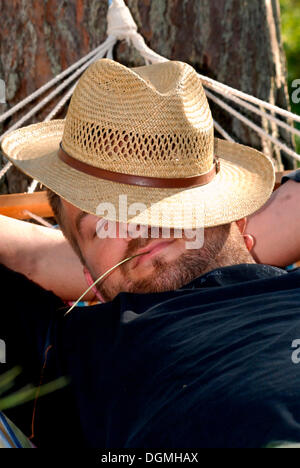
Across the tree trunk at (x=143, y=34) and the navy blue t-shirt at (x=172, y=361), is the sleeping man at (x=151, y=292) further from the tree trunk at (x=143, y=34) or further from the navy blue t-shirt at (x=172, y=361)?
the tree trunk at (x=143, y=34)

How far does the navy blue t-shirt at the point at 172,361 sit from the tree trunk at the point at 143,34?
100 centimetres

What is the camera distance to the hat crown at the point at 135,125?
1.32 meters

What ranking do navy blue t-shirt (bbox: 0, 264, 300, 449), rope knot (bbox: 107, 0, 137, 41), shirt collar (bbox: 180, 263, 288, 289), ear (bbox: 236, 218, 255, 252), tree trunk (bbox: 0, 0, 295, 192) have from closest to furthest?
navy blue t-shirt (bbox: 0, 264, 300, 449) < shirt collar (bbox: 180, 263, 288, 289) < ear (bbox: 236, 218, 255, 252) < rope knot (bbox: 107, 0, 137, 41) < tree trunk (bbox: 0, 0, 295, 192)

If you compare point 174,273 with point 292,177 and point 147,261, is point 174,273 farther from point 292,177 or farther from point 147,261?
point 292,177

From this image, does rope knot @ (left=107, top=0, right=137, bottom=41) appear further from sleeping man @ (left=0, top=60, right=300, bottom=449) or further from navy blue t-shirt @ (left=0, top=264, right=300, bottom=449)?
navy blue t-shirt @ (left=0, top=264, right=300, bottom=449)

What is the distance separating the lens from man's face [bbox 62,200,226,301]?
4.45 ft

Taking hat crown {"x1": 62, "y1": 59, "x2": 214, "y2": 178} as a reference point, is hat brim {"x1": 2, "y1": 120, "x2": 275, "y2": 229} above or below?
below

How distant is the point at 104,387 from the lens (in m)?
1.23

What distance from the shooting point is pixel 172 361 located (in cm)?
115

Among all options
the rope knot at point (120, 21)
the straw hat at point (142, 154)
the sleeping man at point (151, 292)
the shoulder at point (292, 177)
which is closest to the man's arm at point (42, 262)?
the sleeping man at point (151, 292)

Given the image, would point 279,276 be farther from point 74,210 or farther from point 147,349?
point 74,210

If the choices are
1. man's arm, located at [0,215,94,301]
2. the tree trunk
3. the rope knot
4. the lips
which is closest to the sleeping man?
the lips

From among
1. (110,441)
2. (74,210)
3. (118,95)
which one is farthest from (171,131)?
(110,441)

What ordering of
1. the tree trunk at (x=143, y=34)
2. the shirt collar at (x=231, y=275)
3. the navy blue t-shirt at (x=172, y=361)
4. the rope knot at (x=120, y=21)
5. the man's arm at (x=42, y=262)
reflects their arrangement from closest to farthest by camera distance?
the navy blue t-shirt at (x=172, y=361), the shirt collar at (x=231, y=275), the man's arm at (x=42, y=262), the rope knot at (x=120, y=21), the tree trunk at (x=143, y=34)
